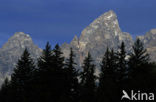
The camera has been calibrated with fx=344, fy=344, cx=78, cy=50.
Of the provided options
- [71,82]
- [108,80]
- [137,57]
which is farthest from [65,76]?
[108,80]

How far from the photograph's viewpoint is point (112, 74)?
52.6 meters

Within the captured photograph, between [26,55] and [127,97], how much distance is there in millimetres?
26897

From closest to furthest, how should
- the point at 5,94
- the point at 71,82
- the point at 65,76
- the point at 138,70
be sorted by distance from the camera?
1. the point at 138,70
2. the point at 71,82
3. the point at 65,76
4. the point at 5,94

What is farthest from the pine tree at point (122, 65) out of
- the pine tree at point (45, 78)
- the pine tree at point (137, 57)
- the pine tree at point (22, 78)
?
the pine tree at point (22, 78)

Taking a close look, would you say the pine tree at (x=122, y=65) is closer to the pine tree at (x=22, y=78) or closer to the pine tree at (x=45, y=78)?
the pine tree at (x=45, y=78)

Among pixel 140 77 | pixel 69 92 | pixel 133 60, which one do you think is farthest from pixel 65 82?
pixel 140 77

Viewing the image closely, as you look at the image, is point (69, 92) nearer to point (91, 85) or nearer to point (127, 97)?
point (91, 85)

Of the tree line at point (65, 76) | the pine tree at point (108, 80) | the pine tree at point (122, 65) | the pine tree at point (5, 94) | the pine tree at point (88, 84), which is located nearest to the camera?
the pine tree at point (108, 80)

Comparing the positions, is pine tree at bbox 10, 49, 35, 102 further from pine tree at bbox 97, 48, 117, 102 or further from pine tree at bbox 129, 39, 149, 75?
pine tree at bbox 129, 39, 149, 75

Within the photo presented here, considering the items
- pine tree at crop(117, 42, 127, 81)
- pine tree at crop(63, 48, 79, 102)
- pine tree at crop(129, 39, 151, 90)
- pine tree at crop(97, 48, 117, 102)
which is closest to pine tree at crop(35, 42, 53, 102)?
pine tree at crop(63, 48, 79, 102)

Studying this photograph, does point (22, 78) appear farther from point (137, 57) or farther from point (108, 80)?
point (137, 57)

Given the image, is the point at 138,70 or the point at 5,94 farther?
the point at 5,94

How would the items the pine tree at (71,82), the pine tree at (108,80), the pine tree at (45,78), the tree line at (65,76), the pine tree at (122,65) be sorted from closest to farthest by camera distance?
the pine tree at (108,80) < the pine tree at (45,78) < the tree line at (65,76) < the pine tree at (122,65) < the pine tree at (71,82)

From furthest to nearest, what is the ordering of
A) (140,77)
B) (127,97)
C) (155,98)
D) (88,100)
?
(88,100) < (140,77) < (127,97) < (155,98)
